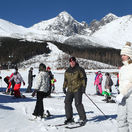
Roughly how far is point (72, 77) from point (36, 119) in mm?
1746

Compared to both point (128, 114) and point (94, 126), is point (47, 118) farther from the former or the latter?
point (128, 114)

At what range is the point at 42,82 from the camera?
634 cm

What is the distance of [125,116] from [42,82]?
3138mm

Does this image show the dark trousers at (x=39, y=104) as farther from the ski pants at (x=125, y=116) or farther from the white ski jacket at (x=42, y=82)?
the ski pants at (x=125, y=116)

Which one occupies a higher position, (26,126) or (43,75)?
(43,75)

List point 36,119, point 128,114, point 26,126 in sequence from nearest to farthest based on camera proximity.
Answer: point 128,114 → point 26,126 → point 36,119

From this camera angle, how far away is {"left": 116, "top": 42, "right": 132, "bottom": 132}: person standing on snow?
12.2ft

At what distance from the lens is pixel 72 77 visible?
5711 mm

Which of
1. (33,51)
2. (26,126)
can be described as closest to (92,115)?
(26,126)

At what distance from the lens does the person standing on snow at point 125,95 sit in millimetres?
3705

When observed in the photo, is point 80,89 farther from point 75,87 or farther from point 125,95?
point 125,95

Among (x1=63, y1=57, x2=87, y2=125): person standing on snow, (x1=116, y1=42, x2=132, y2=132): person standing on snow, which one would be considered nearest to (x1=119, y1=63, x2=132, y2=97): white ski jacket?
(x1=116, y1=42, x2=132, y2=132): person standing on snow

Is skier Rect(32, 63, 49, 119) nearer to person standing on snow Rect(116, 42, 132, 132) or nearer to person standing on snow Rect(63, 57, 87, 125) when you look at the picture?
person standing on snow Rect(63, 57, 87, 125)

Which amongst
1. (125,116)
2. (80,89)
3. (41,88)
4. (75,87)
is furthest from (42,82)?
(125,116)
